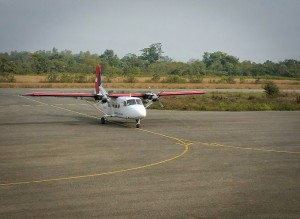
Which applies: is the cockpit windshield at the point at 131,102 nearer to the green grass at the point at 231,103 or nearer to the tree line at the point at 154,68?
the green grass at the point at 231,103

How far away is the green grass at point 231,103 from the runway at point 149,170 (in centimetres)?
1431

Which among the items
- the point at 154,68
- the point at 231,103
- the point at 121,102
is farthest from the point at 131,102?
the point at 154,68

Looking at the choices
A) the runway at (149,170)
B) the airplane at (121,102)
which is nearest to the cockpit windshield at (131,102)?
the airplane at (121,102)

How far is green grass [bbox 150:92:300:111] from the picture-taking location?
47719 mm

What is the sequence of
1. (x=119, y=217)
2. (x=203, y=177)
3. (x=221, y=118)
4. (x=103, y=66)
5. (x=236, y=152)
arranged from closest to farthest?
(x=119, y=217)
(x=203, y=177)
(x=236, y=152)
(x=221, y=118)
(x=103, y=66)

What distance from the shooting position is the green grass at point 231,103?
47.7 meters

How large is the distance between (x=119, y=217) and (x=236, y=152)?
11846 millimetres

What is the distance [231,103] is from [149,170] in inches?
1469

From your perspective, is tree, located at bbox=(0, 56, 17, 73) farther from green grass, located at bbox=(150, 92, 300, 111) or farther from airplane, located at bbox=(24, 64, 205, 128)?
airplane, located at bbox=(24, 64, 205, 128)

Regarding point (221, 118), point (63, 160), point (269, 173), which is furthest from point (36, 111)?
point (269, 173)

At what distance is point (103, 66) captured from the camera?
150500 millimetres

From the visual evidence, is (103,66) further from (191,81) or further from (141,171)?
(141,171)

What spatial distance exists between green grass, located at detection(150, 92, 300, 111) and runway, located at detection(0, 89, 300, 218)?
14.3 meters

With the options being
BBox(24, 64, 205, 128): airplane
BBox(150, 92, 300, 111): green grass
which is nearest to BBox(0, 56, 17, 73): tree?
BBox(150, 92, 300, 111): green grass
